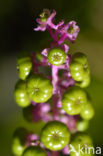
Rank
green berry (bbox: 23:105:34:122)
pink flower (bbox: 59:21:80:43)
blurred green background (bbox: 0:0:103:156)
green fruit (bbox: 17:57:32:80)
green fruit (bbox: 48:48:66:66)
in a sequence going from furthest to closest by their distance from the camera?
blurred green background (bbox: 0:0:103:156), green berry (bbox: 23:105:34:122), green fruit (bbox: 17:57:32:80), pink flower (bbox: 59:21:80:43), green fruit (bbox: 48:48:66:66)

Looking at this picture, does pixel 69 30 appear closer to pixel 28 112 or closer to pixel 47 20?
pixel 47 20

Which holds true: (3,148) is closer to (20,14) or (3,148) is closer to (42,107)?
(42,107)

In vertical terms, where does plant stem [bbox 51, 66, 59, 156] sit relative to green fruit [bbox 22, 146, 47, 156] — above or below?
above

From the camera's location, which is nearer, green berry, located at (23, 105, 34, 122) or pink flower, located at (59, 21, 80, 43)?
pink flower, located at (59, 21, 80, 43)

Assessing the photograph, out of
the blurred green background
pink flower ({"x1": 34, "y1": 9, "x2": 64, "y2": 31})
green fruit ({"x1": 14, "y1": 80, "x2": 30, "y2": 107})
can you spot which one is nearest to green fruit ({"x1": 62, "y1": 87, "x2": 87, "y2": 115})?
green fruit ({"x1": 14, "y1": 80, "x2": 30, "y2": 107})

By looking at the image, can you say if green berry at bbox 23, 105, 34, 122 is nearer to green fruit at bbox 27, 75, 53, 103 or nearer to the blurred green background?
green fruit at bbox 27, 75, 53, 103

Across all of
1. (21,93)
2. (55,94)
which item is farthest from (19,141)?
(55,94)

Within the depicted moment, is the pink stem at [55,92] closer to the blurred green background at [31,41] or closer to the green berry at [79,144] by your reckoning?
the green berry at [79,144]
